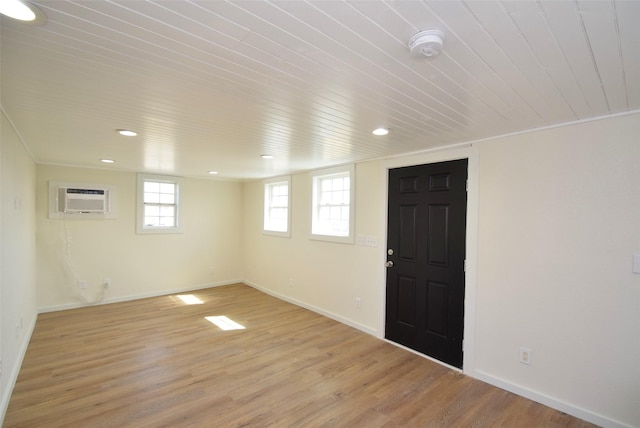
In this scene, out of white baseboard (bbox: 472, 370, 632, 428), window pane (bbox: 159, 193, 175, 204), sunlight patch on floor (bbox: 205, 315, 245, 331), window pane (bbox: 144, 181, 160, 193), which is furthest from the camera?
window pane (bbox: 159, 193, 175, 204)

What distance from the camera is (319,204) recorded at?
4.81 m

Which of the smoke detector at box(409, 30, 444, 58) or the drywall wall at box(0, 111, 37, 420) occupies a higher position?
the smoke detector at box(409, 30, 444, 58)

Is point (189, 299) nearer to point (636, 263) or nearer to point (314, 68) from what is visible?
point (314, 68)

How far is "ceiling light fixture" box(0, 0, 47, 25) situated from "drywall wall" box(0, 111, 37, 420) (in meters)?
1.56

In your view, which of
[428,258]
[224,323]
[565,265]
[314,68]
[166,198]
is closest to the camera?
[314,68]

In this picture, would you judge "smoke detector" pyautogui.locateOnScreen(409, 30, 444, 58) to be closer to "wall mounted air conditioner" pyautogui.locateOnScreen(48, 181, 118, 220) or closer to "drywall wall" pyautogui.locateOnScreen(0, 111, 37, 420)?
"drywall wall" pyautogui.locateOnScreen(0, 111, 37, 420)

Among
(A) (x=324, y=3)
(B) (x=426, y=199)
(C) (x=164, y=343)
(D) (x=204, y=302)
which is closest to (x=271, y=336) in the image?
(C) (x=164, y=343)

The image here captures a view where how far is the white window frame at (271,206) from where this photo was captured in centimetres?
529

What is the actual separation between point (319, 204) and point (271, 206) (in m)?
1.48

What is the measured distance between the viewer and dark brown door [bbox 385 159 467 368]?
9.78 feet

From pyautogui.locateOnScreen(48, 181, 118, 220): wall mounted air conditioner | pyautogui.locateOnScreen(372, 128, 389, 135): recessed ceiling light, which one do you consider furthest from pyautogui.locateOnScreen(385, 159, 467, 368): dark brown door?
pyautogui.locateOnScreen(48, 181, 118, 220): wall mounted air conditioner

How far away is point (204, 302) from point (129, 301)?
50.6 inches

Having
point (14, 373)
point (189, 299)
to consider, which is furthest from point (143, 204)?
point (14, 373)

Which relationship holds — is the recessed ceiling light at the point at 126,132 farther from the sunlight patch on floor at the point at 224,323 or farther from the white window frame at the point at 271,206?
the white window frame at the point at 271,206
